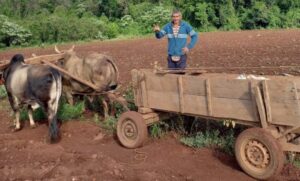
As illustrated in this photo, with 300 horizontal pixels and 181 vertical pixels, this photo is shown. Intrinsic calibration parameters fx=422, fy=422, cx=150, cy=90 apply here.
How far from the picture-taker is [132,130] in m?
6.40

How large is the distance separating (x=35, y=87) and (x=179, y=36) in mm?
2637

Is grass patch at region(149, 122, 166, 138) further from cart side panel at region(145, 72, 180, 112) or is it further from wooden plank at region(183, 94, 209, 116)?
wooden plank at region(183, 94, 209, 116)

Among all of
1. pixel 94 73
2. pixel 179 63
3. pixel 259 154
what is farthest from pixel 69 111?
pixel 259 154

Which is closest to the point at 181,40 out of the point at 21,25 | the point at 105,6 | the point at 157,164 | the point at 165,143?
the point at 165,143

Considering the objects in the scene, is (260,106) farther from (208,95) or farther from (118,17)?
(118,17)

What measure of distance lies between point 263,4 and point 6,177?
125 ft

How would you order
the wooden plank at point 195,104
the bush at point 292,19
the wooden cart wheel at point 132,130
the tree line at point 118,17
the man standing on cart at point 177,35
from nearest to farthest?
the wooden plank at point 195,104, the wooden cart wheel at point 132,130, the man standing on cart at point 177,35, the tree line at point 118,17, the bush at point 292,19

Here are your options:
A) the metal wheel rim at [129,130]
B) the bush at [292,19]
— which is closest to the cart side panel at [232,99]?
the metal wheel rim at [129,130]

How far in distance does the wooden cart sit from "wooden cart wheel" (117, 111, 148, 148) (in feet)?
1.31

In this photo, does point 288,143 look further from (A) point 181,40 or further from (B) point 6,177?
(B) point 6,177

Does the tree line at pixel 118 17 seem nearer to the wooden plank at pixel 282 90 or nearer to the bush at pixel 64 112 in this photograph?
the bush at pixel 64 112

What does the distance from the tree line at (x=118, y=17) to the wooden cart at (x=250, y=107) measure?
29765 mm

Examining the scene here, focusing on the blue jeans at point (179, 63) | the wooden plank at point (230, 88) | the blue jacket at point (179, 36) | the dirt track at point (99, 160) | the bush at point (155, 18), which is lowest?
the dirt track at point (99, 160)

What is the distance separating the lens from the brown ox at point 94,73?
788 centimetres
